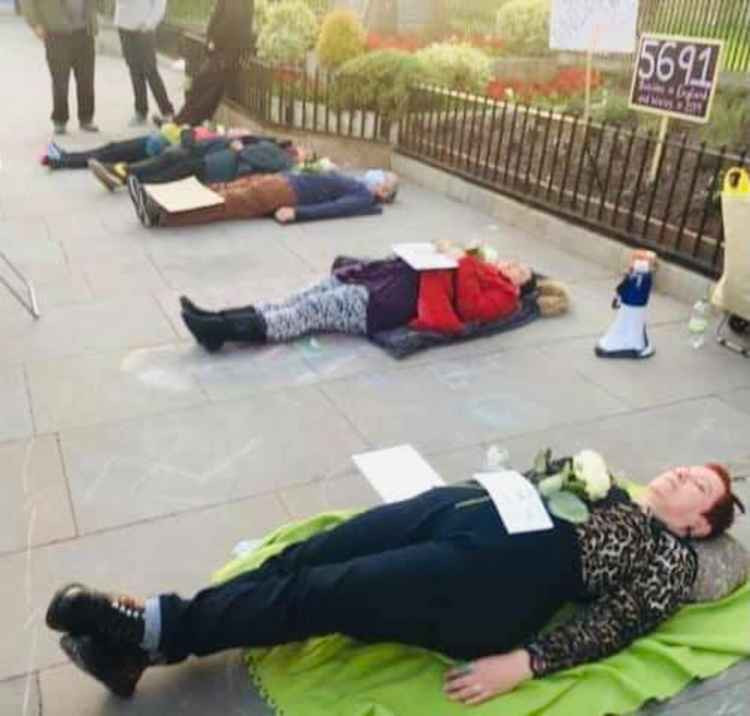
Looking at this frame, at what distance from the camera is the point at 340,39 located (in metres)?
8.59

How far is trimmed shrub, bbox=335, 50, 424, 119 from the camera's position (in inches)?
306

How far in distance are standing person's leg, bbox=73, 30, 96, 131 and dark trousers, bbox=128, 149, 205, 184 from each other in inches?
103

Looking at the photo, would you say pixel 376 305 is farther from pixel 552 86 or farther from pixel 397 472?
pixel 552 86

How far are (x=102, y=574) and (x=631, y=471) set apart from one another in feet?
6.59

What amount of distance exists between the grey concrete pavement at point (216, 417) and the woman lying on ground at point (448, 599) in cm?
21

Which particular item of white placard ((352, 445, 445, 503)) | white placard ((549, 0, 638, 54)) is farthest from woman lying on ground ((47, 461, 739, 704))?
white placard ((549, 0, 638, 54))

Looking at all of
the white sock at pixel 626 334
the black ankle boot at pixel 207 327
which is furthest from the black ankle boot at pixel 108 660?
the white sock at pixel 626 334

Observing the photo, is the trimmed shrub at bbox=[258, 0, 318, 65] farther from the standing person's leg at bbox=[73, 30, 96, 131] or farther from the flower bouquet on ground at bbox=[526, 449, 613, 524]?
the flower bouquet on ground at bbox=[526, 449, 613, 524]

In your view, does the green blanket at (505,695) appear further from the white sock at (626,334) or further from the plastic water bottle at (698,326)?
the plastic water bottle at (698,326)

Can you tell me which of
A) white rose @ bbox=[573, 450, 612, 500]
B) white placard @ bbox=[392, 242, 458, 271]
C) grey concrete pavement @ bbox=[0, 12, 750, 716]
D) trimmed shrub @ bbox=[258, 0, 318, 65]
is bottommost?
grey concrete pavement @ bbox=[0, 12, 750, 716]

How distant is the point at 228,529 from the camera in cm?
278

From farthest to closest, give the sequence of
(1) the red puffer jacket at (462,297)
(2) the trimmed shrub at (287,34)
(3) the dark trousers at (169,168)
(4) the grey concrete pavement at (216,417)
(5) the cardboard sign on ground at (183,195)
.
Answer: (2) the trimmed shrub at (287,34)
(3) the dark trousers at (169,168)
(5) the cardboard sign on ground at (183,195)
(1) the red puffer jacket at (462,297)
(4) the grey concrete pavement at (216,417)

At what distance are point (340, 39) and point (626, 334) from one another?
5.72 meters

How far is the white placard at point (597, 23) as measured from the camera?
595 cm
